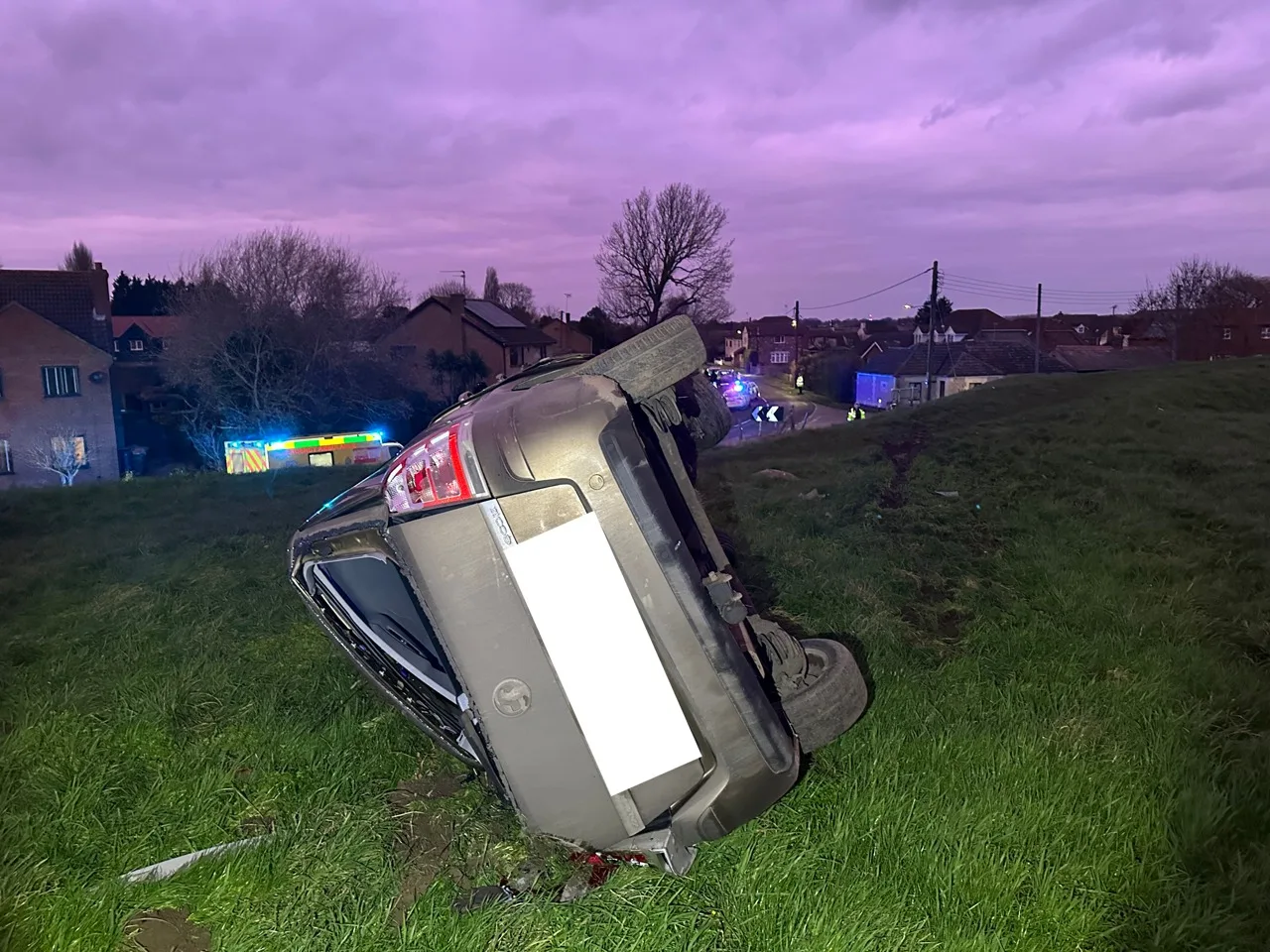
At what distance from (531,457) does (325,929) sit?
157 centimetres

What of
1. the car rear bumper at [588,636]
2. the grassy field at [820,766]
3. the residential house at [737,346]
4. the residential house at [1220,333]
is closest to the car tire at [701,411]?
the car rear bumper at [588,636]

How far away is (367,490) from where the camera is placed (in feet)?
9.51

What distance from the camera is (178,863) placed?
2801 mm

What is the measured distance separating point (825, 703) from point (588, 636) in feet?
3.53

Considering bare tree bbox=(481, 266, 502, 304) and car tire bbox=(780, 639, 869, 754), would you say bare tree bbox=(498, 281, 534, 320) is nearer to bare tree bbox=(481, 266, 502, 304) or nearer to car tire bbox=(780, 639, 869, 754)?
bare tree bbox=(481, 266, 502, 304)

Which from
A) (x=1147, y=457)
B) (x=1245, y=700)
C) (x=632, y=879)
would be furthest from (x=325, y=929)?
(x=1147, y=457)

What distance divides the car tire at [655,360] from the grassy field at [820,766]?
164 cm

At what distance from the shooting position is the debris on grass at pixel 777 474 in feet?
36.0

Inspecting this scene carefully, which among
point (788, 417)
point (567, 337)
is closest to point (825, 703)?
point (788, 417)

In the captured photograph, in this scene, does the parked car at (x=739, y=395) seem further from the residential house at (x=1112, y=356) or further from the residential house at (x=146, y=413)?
the residential house at (x=1112, y=356)

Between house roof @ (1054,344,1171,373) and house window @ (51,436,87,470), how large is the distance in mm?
53798

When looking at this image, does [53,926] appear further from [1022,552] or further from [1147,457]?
[1147,457]

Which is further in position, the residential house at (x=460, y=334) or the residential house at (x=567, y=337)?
the residential house at (x=567, y=337)

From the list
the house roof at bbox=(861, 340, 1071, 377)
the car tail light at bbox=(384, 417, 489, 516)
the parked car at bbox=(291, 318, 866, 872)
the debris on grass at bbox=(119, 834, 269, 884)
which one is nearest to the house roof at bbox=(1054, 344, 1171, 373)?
Result: the house roof at bbox=(861, 340, 1071, 377)
